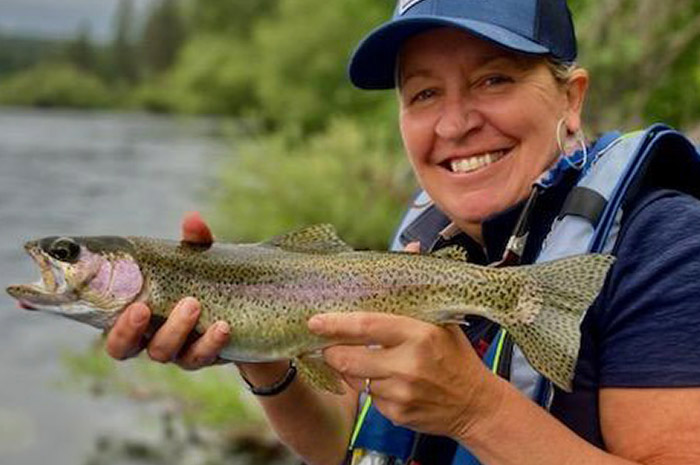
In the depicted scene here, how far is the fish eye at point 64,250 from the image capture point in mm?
2850

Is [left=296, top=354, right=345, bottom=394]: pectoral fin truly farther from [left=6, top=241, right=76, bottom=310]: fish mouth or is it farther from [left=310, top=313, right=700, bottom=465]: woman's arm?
[left=6, top=241, right=76, bottom=310]: fish mouth

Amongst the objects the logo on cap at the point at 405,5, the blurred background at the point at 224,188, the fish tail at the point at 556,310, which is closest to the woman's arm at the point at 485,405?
the fish tail at the point at 556,310

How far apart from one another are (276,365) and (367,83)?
3.11 feet

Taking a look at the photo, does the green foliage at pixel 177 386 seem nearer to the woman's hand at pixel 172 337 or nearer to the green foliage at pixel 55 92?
the woman's hand at pixel 172 337

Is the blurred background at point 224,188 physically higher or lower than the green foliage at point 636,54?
lower

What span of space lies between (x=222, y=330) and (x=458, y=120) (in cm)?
89

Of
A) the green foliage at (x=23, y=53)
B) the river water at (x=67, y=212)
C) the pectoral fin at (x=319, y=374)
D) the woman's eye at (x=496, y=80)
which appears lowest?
the green foliage at (x=23, y=53)

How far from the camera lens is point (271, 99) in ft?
132

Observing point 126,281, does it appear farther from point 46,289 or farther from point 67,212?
point 67,212

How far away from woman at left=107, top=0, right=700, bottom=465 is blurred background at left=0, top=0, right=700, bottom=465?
173 inches

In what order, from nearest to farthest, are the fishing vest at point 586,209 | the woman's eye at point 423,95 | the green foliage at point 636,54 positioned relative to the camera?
the fishing vest at point 586,209
the woman's eye at point 423,95
the green foliage at point 636,54

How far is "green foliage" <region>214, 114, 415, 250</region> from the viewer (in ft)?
58.7

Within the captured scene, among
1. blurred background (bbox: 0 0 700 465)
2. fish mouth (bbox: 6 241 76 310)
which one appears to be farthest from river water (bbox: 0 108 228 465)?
fish mouth (bbox: 6 241 76 310)

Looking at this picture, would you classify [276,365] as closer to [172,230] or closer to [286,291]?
[286,291]
